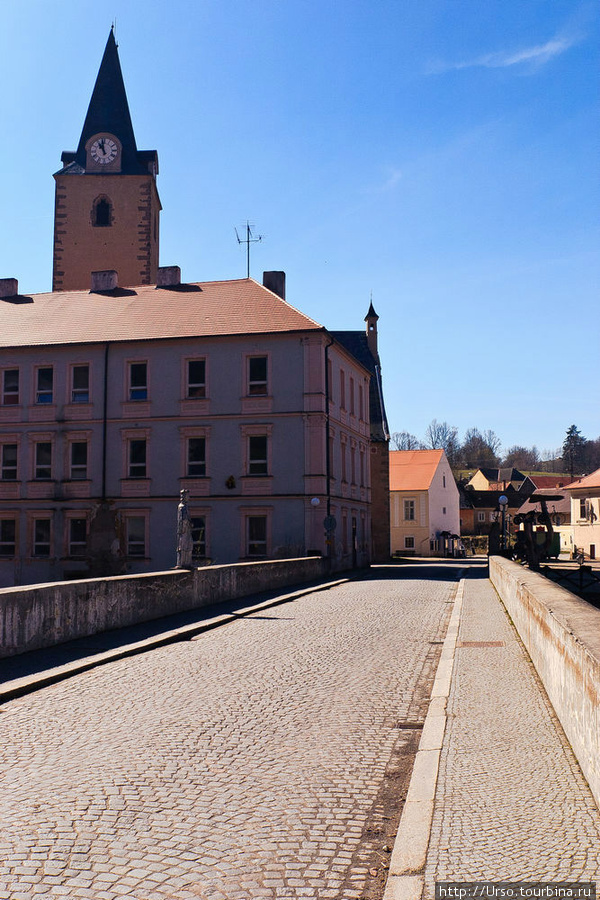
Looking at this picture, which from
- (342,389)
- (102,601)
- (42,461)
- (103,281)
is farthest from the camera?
(103,281)

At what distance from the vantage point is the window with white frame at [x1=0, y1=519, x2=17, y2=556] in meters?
39.8

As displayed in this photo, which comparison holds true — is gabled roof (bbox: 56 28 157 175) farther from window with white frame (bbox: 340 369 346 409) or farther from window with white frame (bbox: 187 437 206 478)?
window with white frame (bbox: 187 437 206 478)

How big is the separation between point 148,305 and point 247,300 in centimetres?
507

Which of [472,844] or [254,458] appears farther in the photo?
[254,458]

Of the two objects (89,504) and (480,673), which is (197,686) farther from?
(89,504)


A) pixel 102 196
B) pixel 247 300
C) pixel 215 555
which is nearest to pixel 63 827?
pixel 215 555

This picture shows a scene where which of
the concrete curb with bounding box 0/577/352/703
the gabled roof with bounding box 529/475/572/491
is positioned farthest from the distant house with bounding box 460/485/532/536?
the concrete curb with bounding box 0/577/352/703

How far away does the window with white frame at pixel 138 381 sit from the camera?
39.5 m

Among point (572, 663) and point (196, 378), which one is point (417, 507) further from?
point (572, 663)

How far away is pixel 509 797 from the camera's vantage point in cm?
507

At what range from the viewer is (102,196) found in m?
53.9

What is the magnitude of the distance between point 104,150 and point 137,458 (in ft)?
83.8

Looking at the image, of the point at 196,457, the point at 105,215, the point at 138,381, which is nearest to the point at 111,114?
the point at 105,215

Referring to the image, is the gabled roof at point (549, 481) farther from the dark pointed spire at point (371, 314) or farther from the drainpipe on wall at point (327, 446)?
the drainpipe on wall at point (327, 446)
